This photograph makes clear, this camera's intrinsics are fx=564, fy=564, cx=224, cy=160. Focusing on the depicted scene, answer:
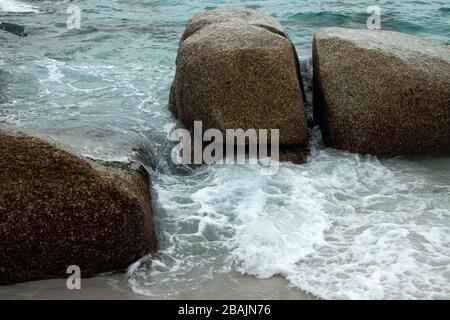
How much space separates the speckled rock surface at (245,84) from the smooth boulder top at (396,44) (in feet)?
2.90

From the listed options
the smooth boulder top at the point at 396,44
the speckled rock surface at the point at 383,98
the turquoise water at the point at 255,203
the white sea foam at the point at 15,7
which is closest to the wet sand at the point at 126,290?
the turquoise water at the point at 255,203

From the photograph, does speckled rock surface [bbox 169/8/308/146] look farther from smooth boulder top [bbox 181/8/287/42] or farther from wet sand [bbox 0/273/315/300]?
wet sand [bbox 0/273/315/300]

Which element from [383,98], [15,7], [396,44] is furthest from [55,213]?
[15,7]

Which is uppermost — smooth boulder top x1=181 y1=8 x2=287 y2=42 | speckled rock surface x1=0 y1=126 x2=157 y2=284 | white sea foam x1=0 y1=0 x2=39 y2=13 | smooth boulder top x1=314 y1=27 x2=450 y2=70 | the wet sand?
smooth boulder top x1=181 y1=8 x2=287 y2=42

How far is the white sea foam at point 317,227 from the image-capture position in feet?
14.9

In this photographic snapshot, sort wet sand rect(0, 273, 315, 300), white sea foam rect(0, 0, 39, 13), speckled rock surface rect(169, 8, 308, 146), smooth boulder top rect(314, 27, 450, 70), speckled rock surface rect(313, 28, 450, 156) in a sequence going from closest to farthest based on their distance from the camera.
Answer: wet sand rect(0, 273, 315, 300), speckled rock surface rect(169, 8, 308, 146), speckled rock surface rect(313, 28, 450, 156), smooth boulder top rect(314, 27, 450, 70), white sea foam rect(0, 0, 39, 13)

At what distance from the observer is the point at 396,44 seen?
7.23 m

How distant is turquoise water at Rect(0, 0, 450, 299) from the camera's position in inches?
183

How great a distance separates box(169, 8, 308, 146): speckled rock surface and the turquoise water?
55 cm

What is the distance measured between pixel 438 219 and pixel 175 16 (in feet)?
36.5

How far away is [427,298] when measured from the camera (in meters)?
4.26

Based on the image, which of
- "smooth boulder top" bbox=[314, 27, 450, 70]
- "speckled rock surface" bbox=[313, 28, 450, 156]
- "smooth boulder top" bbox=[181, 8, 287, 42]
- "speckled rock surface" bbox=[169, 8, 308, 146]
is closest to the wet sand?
"speckled rock surface" bbox=[169, 8, 308, 146]

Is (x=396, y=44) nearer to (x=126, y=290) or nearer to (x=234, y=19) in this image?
(x=234, y=19)
